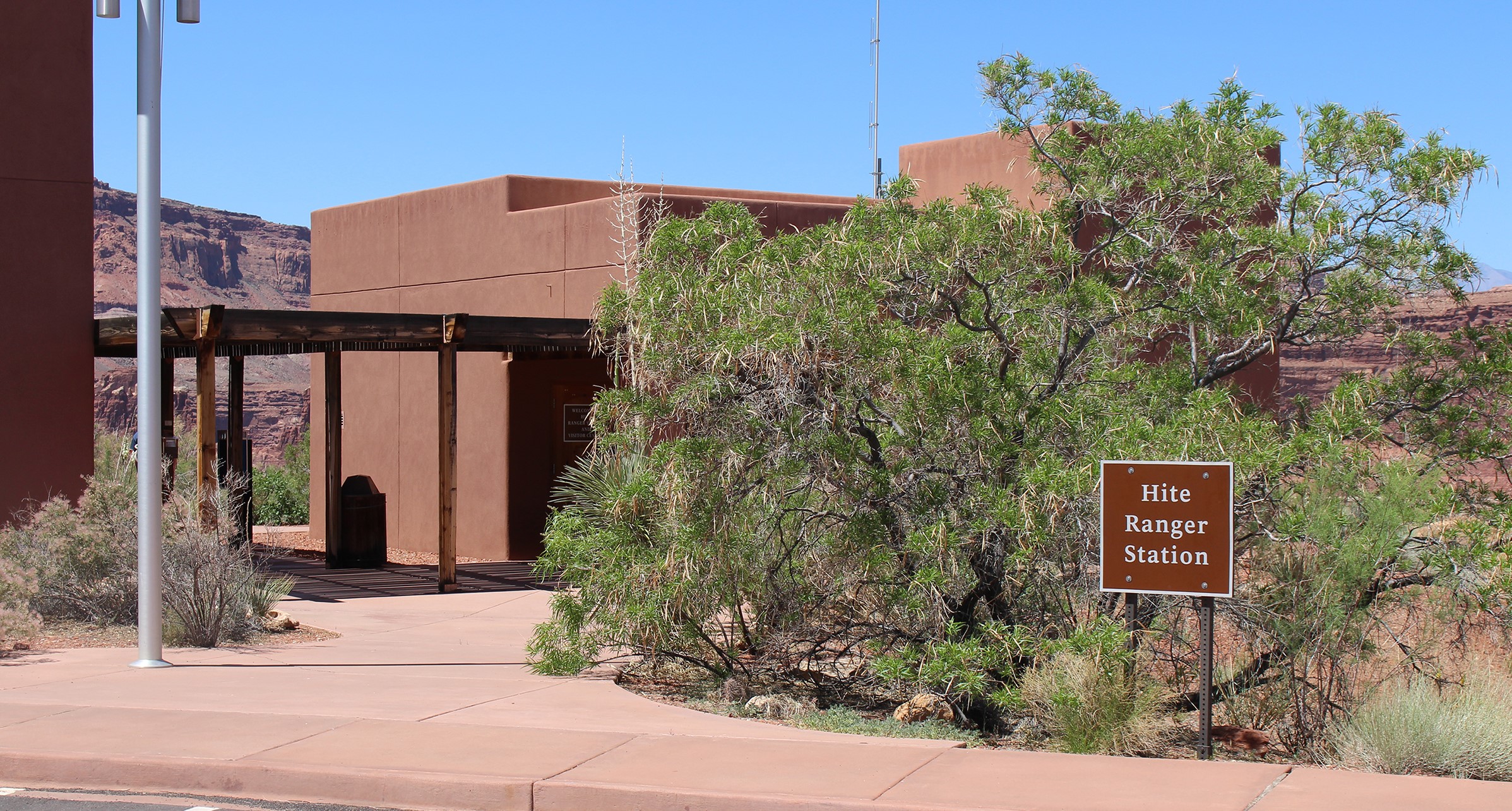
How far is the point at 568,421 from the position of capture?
19047mm

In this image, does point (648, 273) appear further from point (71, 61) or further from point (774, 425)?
point (71, 61)

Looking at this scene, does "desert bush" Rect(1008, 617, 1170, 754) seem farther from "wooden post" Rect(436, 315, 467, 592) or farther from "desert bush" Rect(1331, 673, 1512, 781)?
"wooden post" Rect(436, 315, 467, 592)

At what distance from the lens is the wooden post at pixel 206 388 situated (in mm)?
13914

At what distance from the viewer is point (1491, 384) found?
33.8ft

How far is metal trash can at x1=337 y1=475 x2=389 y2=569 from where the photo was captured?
1825 centimetres

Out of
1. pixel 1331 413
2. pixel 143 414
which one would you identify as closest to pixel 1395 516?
pixel 1331 413

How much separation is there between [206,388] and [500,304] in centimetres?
546

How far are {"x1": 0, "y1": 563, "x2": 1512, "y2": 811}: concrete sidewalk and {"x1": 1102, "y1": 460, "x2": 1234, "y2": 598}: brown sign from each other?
1043 mm

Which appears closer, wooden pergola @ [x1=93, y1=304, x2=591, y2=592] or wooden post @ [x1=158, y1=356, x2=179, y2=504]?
wooden pergola @ [x1=93, y1=304, x2=591, y2=592]

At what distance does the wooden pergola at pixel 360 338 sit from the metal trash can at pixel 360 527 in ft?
6.61

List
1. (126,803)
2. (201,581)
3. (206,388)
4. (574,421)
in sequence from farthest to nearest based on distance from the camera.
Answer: (574,421) < (206,388) < (201,581) < (126,803)

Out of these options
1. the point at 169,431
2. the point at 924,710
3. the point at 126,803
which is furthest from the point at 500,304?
the point at 126,803

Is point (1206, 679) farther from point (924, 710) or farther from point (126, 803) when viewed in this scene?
point (126, 803)

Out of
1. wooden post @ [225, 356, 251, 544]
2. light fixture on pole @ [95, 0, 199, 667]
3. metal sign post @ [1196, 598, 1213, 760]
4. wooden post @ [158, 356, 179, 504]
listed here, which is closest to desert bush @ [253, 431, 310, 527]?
wooden post @ [158, 356, 179, 504]
